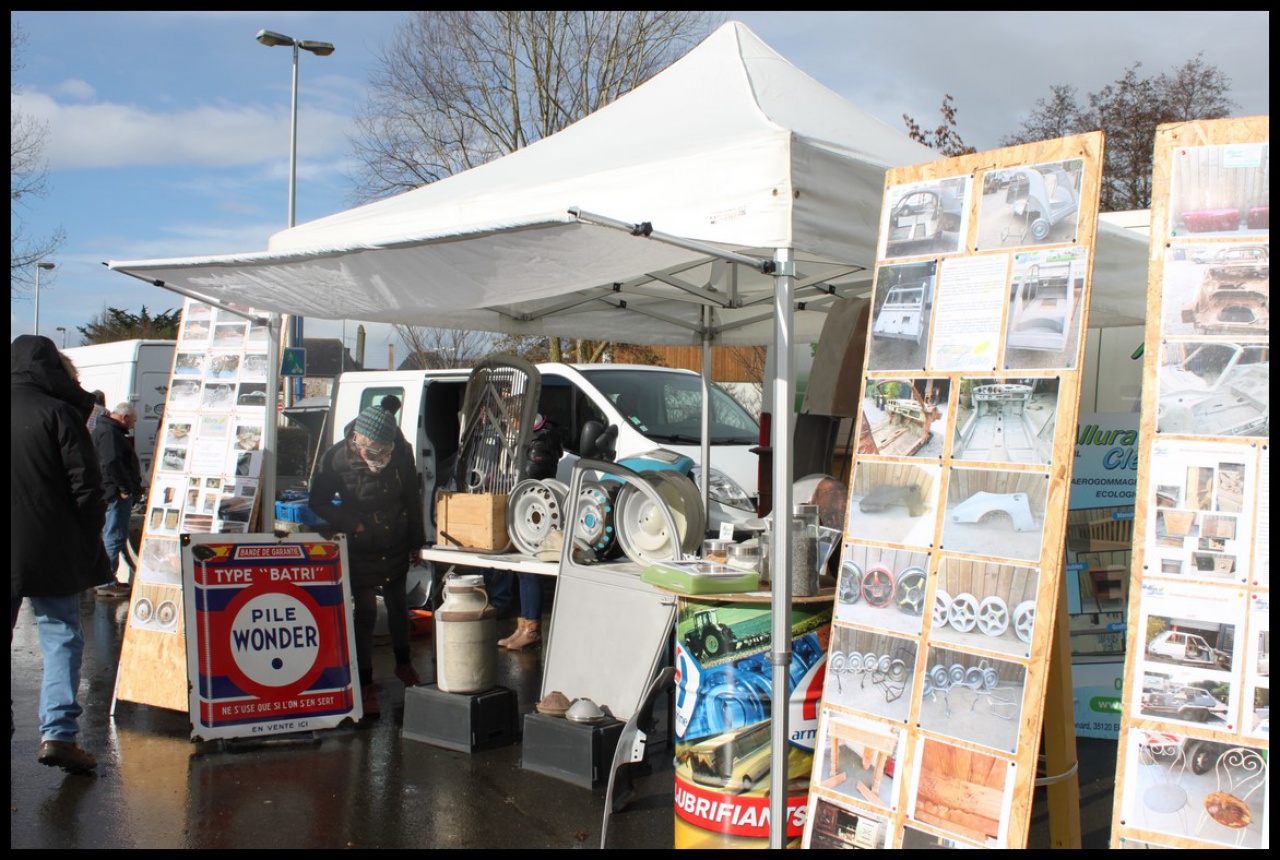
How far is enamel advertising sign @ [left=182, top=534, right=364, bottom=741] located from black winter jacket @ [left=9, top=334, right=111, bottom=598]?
535 mm

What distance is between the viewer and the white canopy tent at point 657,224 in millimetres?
3752

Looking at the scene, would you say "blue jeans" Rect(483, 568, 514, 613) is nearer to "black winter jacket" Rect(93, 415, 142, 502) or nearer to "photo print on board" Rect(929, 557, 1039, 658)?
"black winter jacket" Rect(93, 415, 142, 502)

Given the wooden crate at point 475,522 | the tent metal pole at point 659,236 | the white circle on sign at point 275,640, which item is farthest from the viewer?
the wooden crate at point 475,522

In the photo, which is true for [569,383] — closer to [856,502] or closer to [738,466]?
[738,466]

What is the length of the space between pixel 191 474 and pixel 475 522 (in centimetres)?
176

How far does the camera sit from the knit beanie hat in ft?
20.4

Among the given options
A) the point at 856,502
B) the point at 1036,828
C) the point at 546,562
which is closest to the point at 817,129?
the point at 856,502

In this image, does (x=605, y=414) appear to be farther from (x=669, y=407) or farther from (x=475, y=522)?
(x=475, y=522)

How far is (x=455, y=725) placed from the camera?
5418 mm

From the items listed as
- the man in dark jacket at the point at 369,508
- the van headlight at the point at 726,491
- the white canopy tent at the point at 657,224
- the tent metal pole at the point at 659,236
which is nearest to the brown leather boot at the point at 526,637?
the man in dark jacket at the point at 369,508

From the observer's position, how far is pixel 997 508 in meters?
3.22

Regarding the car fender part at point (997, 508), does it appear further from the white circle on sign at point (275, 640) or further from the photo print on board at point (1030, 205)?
the white circle on sign at point (275, 640)

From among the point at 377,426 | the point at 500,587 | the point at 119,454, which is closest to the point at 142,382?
the point at 119,454

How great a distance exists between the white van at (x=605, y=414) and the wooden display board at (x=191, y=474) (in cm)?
198
